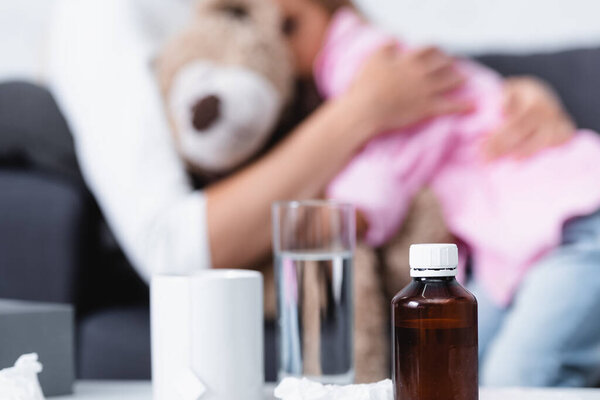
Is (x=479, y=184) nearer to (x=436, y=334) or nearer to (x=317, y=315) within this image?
(x=317, y=315)

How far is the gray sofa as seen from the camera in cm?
106

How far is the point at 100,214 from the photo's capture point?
3.99 feet

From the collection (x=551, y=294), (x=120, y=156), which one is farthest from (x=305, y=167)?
(x=551, y=294)

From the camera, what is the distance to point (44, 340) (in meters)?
0.62

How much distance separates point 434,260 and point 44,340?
14.2 inches

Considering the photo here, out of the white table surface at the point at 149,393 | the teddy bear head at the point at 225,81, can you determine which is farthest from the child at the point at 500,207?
the white table surface at the point at 149,393

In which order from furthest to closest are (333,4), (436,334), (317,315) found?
(333,4) → (317,315) → (436,334)

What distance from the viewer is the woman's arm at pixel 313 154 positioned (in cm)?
109

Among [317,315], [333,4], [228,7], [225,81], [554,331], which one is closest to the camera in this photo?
[317,315]

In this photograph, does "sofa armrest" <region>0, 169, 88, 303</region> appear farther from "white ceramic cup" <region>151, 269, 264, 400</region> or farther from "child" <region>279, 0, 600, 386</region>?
"white ceramic cup" <region>151, 269, 264, 400</region>

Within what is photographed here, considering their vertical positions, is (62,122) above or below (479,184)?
above

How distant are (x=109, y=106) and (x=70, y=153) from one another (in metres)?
0.13

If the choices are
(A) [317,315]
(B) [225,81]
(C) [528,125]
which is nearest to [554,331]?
(C) [528,125]

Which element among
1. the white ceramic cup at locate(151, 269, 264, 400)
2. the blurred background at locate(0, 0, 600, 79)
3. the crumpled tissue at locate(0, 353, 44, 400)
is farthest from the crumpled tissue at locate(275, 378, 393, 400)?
the blurred background at locate(0, 0, 600, 79)
